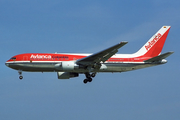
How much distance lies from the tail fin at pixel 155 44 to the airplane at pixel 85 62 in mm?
167

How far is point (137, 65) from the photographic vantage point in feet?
174

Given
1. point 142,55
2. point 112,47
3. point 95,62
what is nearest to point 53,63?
point 95,62

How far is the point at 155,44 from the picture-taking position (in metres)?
56.3

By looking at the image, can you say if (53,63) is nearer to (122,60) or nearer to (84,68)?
(84,68)

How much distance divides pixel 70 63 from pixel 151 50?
14.2 meters

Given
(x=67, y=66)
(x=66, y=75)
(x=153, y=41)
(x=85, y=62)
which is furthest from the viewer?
(x=153, y=41)

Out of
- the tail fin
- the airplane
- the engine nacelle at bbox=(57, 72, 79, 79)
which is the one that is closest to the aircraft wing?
the airplane

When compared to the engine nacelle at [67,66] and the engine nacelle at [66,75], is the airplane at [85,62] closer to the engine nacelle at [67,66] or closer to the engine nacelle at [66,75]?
the engine nacelle at [67,66]

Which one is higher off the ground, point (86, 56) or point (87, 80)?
point (86, 56)

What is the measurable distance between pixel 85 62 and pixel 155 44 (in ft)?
43.6

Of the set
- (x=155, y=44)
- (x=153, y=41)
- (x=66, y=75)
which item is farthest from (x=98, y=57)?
(x=153, y=41)

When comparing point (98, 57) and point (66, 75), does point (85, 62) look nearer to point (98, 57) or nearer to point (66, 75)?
point (98, 57)

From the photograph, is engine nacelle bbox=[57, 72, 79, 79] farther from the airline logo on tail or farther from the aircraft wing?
the airline logo on tail

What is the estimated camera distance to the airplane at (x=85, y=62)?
4978 cm
